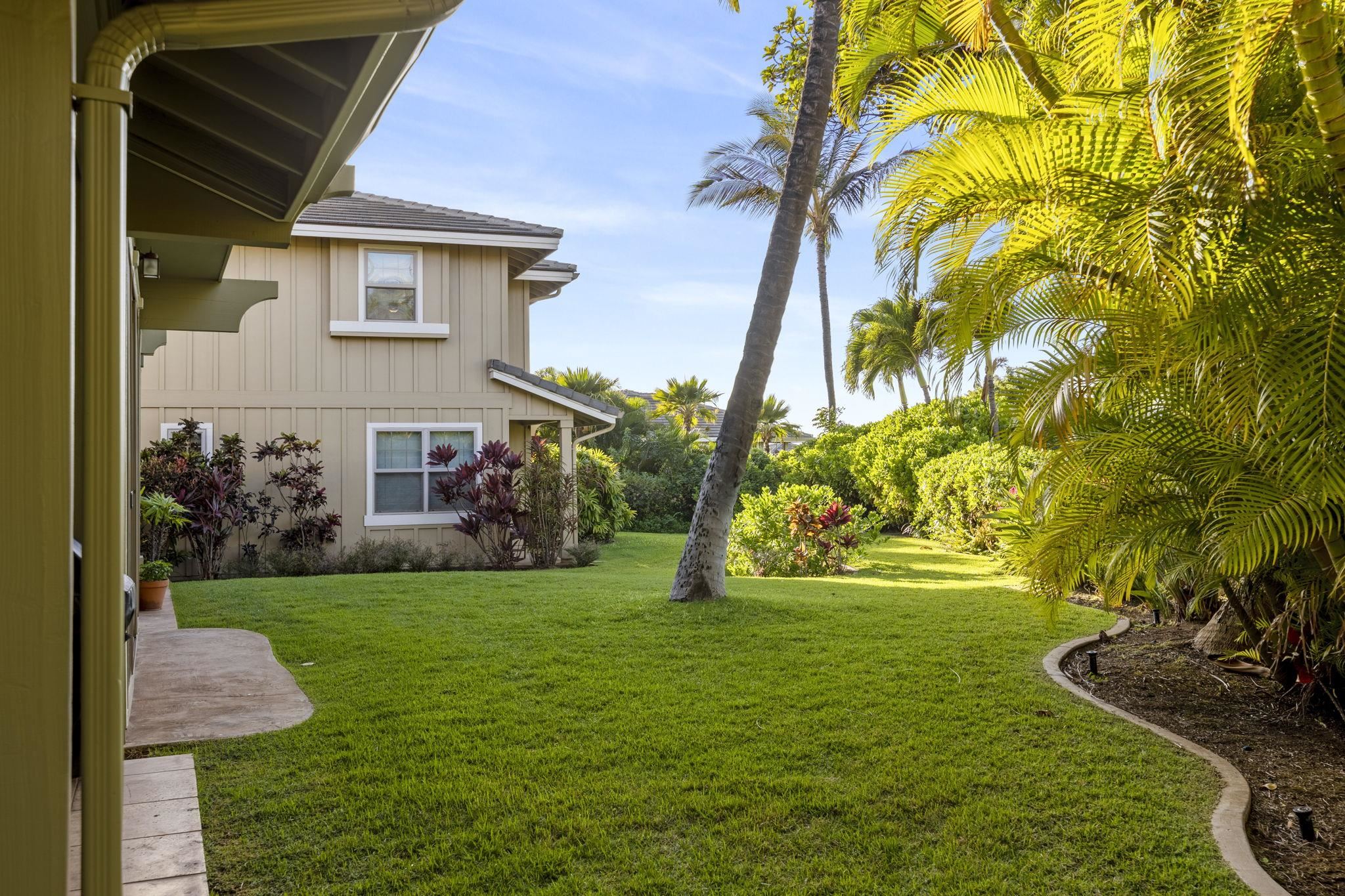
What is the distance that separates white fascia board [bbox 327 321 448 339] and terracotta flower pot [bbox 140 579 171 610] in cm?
647

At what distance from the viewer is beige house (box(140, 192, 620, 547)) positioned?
14.2 metres

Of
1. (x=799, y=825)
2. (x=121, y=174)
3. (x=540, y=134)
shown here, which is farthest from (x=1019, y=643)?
(x=540, y=134)

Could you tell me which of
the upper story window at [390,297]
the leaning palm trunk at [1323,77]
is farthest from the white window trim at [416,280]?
the leaning palm trunk at [1323,77]

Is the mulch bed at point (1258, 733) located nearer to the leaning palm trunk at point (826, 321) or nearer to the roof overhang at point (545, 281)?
the roof overhang at point (545, 281)

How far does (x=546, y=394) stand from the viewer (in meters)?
15.4

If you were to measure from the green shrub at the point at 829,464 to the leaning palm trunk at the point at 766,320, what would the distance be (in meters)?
14.2

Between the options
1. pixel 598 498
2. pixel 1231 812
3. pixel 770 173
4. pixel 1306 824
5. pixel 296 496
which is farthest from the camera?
pixel 770 173

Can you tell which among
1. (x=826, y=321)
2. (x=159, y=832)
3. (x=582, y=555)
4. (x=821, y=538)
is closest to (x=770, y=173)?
(x=826, y=321)

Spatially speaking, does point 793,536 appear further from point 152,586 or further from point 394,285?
point 152,586

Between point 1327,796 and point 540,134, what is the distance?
132 ft

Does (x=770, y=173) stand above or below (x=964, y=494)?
above

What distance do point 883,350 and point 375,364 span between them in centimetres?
2512

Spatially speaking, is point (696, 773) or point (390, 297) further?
point (390, 297)

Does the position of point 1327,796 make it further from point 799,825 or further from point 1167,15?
point 1167,15
